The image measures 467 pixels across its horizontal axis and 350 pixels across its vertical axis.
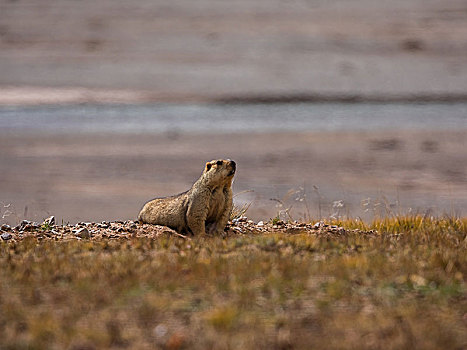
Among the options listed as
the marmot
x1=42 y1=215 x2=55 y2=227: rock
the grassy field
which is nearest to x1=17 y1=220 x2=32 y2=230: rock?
x1=42 y1=215 x2=55 y2=227: rock

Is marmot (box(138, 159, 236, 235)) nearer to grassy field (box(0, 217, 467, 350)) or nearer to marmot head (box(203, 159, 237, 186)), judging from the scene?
marmot head (box(203, 159, 237, 186))

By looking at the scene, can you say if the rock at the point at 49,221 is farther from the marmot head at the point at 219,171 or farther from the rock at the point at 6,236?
the marmot head at the point at 219,171

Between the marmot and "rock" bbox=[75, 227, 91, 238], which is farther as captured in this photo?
the marmot

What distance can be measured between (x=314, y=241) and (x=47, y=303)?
180 cm

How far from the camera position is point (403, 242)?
4066 millimetres

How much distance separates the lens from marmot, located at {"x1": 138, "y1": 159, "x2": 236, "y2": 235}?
5.37m

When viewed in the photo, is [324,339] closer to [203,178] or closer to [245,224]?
[203,178]

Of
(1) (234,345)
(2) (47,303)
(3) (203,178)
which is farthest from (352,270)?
(3) (203,178)

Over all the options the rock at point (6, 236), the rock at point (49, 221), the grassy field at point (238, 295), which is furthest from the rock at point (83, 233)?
the grassy field at point (238, 295)

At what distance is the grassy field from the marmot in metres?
1.33

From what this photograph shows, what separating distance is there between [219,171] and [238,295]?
242 centimetres

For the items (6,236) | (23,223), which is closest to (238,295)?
(6,236)

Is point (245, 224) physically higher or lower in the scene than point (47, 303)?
lower

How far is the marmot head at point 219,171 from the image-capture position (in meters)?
5.12
